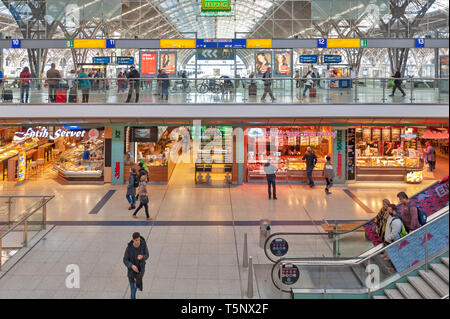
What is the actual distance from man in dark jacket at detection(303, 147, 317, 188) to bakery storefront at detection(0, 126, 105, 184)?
8.20 m

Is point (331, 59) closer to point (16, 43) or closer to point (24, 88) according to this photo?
point (16, 43)

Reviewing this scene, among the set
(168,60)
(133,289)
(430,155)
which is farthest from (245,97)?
(430,155)

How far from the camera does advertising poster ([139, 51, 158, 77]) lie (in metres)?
19.2

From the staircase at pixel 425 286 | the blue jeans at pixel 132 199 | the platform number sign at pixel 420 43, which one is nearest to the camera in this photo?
the staircase at pixel 425 286

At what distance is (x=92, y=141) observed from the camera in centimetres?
2106

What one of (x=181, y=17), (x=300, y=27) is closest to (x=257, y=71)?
(x=300, y=27)

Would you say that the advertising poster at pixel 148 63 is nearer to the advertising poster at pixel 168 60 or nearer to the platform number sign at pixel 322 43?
the advertising poster at pixel 168 60

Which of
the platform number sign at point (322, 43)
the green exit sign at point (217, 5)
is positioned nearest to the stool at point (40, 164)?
the green exit sign at point (217, 5)

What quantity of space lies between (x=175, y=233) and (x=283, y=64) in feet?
36.4

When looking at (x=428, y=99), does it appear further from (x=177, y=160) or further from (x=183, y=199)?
(x=177, y=160)

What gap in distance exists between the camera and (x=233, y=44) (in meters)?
19.5

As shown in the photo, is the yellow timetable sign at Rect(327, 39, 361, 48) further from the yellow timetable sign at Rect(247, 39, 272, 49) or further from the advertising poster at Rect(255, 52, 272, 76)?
the advertising poster at Rect(255, 52, 272, 76)

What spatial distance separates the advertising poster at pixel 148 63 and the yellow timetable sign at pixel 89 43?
5.10 feet

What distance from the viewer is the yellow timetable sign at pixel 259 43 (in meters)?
19.0
